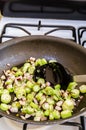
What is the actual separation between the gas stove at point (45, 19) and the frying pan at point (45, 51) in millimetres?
74

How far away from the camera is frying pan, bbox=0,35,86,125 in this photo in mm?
756

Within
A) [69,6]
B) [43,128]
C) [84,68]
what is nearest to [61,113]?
[43,128]

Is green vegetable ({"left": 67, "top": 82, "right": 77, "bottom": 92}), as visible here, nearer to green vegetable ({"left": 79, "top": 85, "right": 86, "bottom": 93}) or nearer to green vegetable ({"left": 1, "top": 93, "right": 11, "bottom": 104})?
green vegetable ({"left": 79, "top": 85, "right": 86, "bottom": 93})

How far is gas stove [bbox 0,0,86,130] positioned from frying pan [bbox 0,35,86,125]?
0.24 ft

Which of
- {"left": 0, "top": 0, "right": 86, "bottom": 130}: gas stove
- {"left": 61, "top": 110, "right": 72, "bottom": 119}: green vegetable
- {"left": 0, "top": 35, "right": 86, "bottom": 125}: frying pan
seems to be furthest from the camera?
{"left": 0, "top": 0, "right": 86, "bottom": 130}: gas stove

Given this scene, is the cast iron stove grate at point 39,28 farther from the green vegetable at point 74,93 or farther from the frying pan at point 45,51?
the green vegetable at point 74,93

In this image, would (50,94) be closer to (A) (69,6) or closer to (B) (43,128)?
(B) (43,128)

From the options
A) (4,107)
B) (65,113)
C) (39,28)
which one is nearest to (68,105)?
(65,113)

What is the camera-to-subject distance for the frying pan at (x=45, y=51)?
0.76 m

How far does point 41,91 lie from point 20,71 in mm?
99

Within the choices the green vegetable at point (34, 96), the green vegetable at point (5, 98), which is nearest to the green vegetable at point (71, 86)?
the green vegetable at point (34, 96)

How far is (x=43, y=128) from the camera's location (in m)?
0.61

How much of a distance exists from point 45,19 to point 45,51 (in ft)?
0.64

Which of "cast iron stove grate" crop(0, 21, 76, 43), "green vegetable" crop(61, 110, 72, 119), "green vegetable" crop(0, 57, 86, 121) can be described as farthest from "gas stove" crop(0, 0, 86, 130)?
"green vegetable" crop(61, 110, 72, 119)
